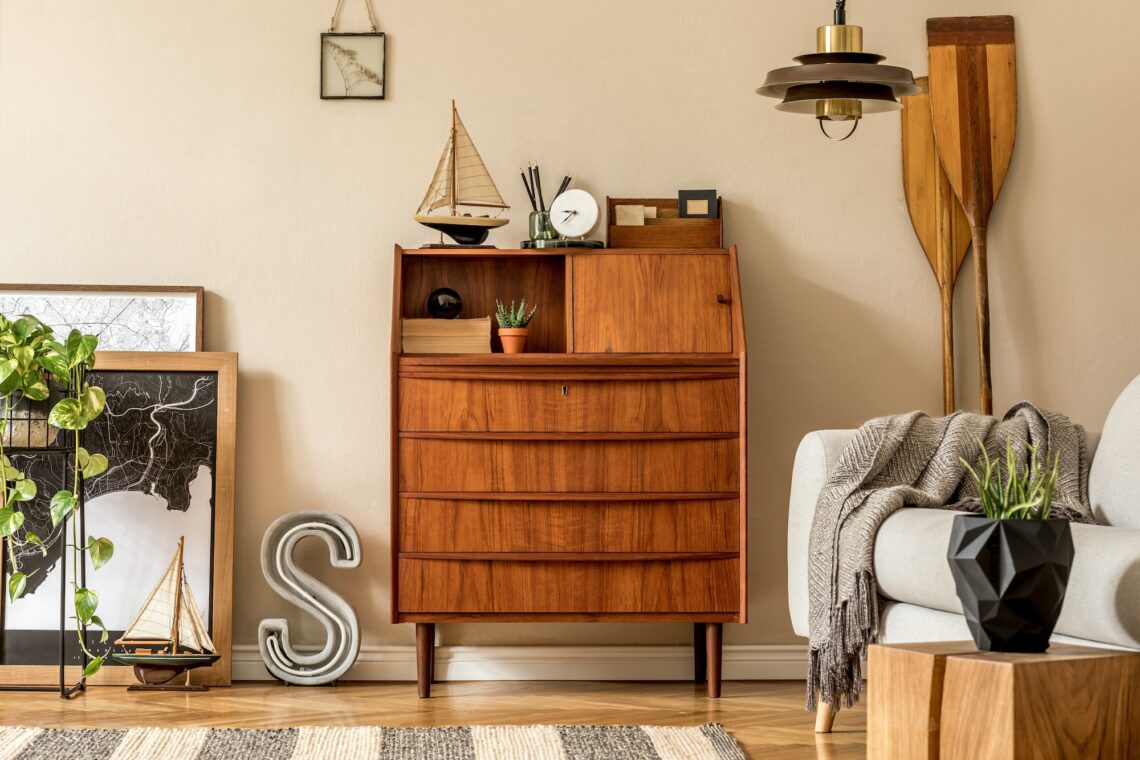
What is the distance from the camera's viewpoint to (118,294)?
339cm

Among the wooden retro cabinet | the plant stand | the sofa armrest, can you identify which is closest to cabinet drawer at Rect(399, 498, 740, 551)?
the wooden retro cabinet

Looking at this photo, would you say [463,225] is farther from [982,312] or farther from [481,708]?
[982,312]

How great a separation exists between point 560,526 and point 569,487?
11 cm

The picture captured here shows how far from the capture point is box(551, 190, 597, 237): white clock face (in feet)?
10.8

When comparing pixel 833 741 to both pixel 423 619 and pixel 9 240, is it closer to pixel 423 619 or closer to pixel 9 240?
pixel 423 619

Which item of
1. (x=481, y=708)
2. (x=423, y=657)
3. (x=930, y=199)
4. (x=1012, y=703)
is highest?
(x=930, y=199)

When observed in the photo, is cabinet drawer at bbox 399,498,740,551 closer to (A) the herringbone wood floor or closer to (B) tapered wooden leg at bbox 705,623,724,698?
(B) tapered wooden leg at bbox 705,623,724,698

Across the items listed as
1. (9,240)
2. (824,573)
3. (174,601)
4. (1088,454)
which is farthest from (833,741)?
(9,240)

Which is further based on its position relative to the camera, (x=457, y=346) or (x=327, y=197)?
(x=327, y=197)

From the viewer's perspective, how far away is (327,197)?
3441mm

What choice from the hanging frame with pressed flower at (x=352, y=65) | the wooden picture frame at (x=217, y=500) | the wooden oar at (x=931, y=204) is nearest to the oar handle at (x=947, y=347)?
the wooden oar at (x=931, y=204)

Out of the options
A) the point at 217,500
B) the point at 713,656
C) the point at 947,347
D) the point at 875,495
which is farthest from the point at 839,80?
the point at 217,500

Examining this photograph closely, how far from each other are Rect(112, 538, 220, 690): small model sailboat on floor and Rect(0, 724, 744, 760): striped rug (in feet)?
1.55

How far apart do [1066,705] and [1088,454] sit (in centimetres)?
139
